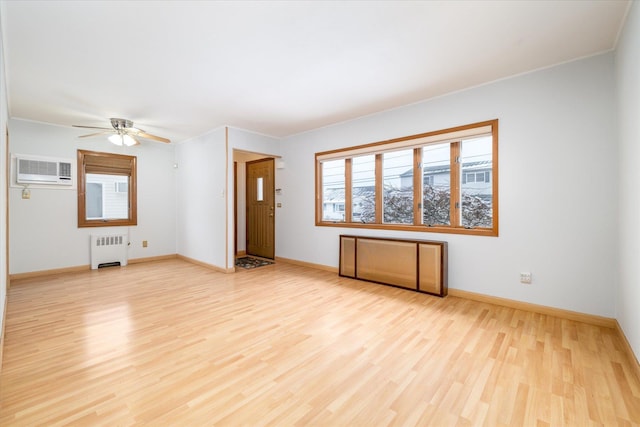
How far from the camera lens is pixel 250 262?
5941 mm

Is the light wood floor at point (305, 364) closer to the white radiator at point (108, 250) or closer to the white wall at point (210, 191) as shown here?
the white wall at point (210, 191)

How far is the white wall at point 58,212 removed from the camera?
460 cm

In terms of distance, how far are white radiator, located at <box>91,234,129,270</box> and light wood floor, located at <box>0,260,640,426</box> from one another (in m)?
1.93

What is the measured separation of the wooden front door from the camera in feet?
20.5

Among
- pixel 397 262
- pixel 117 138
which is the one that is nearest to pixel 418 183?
pixel 397 262

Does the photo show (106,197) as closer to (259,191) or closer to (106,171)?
(106,171)

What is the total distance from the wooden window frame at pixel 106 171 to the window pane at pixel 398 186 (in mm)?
5076

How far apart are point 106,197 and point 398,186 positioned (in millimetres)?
5590

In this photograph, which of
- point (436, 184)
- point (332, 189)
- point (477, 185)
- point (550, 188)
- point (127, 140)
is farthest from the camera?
point (332, 189)

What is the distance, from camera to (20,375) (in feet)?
6.38

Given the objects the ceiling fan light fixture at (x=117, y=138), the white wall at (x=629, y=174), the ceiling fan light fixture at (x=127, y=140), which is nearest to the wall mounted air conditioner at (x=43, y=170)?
the ceiling fan light fixture at (x=117, y=138)

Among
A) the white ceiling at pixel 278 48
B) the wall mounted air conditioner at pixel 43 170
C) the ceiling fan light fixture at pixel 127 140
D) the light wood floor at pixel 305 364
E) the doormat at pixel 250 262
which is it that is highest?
the white ceiling at pixel 278 48

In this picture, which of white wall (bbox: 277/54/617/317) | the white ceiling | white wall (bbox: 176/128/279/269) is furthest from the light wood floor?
the white ceiling

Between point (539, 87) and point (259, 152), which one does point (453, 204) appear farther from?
point (259, 152)
